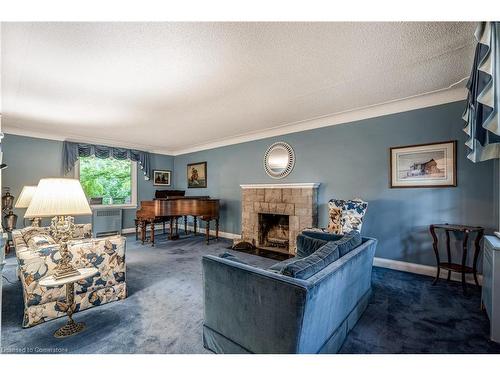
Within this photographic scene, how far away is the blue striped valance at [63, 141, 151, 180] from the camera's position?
17.9ft

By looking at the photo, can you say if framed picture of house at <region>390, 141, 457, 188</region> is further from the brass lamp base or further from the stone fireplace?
the brass lamp base

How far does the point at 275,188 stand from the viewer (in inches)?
187

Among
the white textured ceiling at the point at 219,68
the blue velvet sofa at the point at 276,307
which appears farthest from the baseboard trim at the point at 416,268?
the white textured ceiling at the point at 219,68

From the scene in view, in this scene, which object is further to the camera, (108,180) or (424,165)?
(108,180)

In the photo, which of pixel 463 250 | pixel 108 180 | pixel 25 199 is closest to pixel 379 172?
pixel 463 250

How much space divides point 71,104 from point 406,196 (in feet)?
17.3

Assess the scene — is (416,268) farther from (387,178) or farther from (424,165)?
(424,165)

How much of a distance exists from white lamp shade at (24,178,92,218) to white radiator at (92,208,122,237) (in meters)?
4.55

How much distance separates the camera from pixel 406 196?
11.4ft

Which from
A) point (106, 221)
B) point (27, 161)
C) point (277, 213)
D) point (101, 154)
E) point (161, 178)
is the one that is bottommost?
point (106, 221)

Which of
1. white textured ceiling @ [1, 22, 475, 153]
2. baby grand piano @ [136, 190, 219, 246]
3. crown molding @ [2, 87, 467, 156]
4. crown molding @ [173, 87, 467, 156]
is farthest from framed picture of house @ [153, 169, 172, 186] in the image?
white textured ceiling @ [1, 22, 475, 153]

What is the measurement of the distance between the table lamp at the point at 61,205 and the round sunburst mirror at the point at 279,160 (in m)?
3.63

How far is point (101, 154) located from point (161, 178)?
1749 mm
